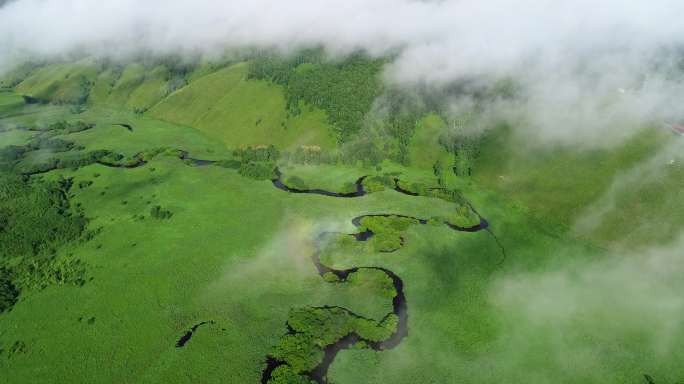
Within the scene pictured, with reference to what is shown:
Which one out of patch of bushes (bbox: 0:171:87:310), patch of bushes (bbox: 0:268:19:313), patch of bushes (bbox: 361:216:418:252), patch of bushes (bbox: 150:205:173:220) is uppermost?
patch of bushes (bbox: 0:268:19:313)

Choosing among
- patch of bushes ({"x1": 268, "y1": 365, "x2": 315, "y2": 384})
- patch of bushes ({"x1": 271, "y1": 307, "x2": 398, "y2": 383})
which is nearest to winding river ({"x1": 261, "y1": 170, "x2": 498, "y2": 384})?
patch of bushes ({"x1": 271, "y1": 307, "x2": 398, "y2": 383})

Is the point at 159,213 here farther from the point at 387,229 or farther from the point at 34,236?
the point at 387,229

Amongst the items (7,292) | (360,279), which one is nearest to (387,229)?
(360,279)

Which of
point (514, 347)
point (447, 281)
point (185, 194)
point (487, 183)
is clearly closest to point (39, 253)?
point (185, 194)

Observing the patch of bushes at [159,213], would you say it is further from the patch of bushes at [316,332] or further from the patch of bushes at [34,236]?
the patch of bushes at [316,332]

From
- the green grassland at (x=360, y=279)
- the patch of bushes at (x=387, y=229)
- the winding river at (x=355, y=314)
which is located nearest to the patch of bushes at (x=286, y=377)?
the winding river at (x=355, y=314)

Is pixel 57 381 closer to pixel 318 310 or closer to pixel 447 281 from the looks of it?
pixel 318 310

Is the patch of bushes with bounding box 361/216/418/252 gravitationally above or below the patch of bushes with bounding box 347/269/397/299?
below

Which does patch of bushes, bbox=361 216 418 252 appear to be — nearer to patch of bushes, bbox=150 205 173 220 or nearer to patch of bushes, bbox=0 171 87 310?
patch of bushes, bbox=150 205 173 220
